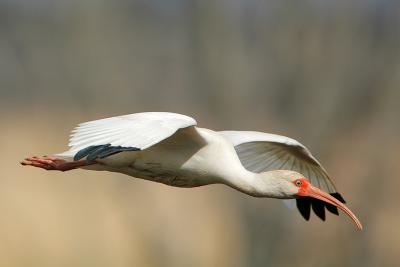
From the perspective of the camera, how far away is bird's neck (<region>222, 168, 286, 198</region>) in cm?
631

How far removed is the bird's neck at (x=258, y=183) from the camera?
631cm

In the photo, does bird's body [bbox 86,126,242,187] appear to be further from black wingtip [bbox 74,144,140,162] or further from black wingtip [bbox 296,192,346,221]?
black wingtip [bbox 296,192,346,221]

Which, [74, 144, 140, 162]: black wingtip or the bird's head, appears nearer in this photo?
[74, 144, 140, 162]: black wingtip

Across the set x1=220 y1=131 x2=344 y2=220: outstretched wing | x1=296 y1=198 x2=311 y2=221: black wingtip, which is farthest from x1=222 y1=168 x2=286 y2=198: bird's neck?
x1=296 y1=198 x2=311 y2=221: black wingtip

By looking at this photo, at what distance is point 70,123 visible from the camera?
33.6ft

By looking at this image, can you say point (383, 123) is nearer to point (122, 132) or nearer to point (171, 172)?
point (171, 172)

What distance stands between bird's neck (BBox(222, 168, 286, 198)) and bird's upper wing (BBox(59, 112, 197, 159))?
1.97 ft

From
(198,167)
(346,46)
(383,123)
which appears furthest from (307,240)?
(198,167)

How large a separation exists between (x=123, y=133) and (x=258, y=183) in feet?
3.44

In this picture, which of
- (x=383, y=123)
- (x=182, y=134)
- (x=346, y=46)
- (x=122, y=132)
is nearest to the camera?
(x=122, y=132)

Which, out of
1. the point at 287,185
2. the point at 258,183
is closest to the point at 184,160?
the point at 258,183

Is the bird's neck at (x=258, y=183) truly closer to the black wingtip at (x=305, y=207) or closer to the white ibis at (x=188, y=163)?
the white ibis at (x=188, y=163)

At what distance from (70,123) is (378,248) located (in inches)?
131

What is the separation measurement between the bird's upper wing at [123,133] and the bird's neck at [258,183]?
599 millimetres
